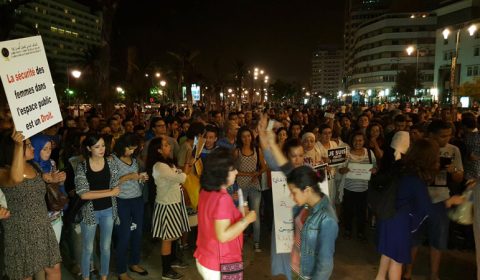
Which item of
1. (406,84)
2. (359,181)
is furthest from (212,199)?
(406,84)

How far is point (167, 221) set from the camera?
510 centimetres

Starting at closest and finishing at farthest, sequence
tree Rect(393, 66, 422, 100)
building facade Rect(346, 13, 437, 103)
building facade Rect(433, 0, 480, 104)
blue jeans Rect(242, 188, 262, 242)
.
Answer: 1. blue jeans Rect(242, 188, 262, 242)
2. building facade Rect(433, 0, 480, 104)
3. tree Rect(393, 66, 422, 100)
4. building facade Rect(346, 13, 437, 103)

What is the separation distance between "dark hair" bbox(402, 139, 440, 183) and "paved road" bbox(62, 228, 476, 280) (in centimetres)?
199

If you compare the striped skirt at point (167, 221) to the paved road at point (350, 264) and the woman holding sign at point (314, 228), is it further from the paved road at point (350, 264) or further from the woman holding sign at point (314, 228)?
the woman holding sign at point (314, 228)

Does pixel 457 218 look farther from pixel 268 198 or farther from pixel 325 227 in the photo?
pixel 268 198

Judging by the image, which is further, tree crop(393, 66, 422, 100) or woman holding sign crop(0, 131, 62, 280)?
tree crop(393, 66, 422, 100)

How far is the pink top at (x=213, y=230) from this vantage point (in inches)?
119

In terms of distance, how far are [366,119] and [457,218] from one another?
486 centimetres

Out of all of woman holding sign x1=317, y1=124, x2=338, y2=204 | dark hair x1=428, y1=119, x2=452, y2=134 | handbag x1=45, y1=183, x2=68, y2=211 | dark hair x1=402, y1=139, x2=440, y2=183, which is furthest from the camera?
woman holding sign x1=317, y1=124, x2=338, y2=204

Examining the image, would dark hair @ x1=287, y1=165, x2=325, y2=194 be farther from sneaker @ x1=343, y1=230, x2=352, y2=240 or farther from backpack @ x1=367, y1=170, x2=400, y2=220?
sneaker @ x1=343, y1=230, x2=352, y2=240

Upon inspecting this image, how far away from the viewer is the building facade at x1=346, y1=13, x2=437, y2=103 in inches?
3793

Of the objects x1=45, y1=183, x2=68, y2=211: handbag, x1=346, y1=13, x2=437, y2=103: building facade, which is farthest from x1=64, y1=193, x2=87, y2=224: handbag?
x1=346, y1=13, x2=437, y2=103: building facade

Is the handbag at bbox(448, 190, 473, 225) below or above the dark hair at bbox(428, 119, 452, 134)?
below

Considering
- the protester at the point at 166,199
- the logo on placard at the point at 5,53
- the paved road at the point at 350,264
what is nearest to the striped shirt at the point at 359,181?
the paved road at the point at 350,264
